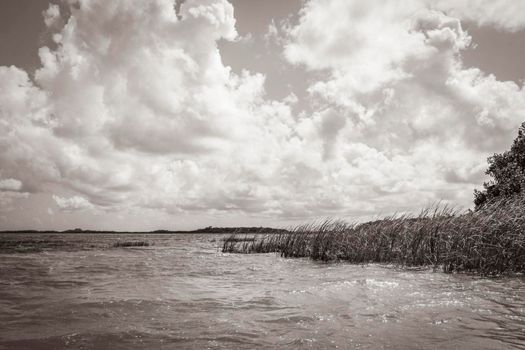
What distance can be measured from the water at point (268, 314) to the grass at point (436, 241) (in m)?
1.86

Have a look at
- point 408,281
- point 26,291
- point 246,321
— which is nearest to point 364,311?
point 246,321

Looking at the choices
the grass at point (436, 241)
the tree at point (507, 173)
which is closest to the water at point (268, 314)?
the grass at point (436, 241)

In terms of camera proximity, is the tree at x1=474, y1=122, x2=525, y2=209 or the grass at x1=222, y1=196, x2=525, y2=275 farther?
the tree at x1=474, y1=122, x2=525, y2=209

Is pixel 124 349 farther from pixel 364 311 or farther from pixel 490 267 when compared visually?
pixel 490 267

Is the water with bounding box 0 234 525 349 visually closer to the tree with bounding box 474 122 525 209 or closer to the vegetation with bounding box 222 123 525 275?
the vegetation with bounding box 222 123 525 275

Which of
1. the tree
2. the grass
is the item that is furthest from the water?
the tree

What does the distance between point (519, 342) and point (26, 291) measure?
11.5 meters

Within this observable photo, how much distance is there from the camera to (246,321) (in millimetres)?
6730

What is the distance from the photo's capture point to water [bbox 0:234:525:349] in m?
5.42

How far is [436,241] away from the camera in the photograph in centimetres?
1528

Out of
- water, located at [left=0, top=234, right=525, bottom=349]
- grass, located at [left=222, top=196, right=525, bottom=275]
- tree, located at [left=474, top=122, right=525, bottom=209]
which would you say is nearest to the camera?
water, located at [left=0, top=234, right=525, bottom=349]

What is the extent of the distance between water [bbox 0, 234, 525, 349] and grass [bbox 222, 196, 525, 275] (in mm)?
1860

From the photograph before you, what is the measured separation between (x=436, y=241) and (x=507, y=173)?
60.1 ft

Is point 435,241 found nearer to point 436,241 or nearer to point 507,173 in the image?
point 436,241
